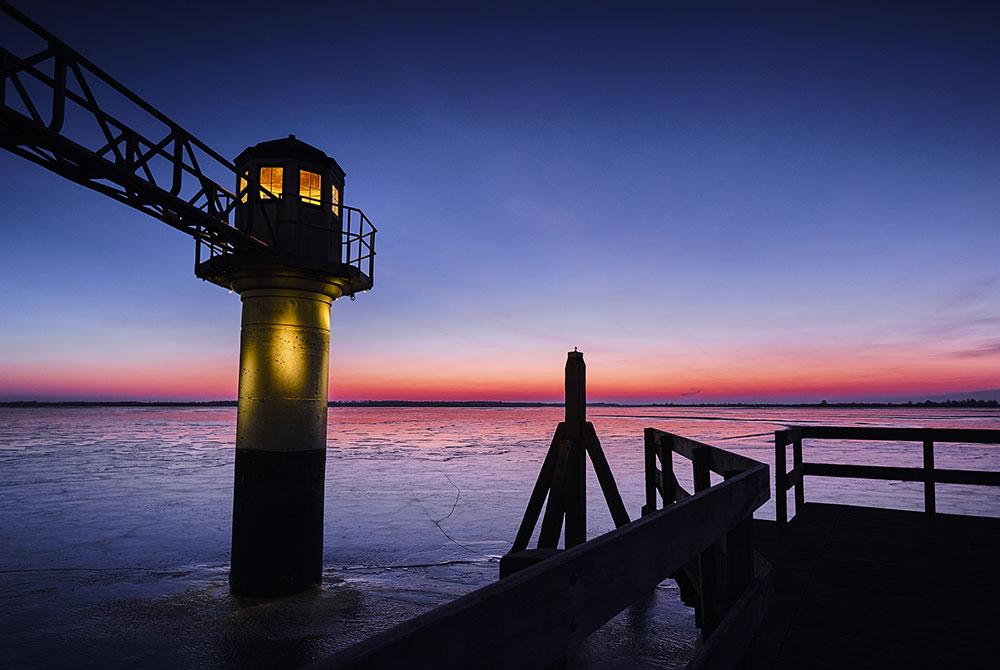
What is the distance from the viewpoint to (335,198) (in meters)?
12.8

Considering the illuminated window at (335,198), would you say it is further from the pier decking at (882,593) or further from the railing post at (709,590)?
the railing post at (709,590)

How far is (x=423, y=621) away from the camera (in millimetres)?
1446

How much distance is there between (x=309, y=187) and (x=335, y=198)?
740mm

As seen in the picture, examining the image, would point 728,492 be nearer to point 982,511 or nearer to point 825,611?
point 825,611

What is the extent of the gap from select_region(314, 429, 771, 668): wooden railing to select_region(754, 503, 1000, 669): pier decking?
1.14 metres

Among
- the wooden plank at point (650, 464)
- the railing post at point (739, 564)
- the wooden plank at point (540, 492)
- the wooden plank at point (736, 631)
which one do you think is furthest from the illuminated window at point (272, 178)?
the wooden plank at point (736, 631)

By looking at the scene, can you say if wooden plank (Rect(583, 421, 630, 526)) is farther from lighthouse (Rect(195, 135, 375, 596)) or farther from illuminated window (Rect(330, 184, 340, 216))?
illuminated window (Rect(330, 184, 340, 216))

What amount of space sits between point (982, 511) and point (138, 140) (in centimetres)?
2313

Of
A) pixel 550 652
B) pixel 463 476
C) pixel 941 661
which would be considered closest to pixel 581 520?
pixel 941 661

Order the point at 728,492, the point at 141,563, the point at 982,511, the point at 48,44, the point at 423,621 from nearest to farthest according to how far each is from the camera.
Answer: the point at 423,621
the point at 728,492
the point at 48,44
the point at 141,563
the point at 982,511

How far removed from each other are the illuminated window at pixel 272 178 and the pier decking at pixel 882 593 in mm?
10188

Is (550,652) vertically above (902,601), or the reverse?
(550,652)

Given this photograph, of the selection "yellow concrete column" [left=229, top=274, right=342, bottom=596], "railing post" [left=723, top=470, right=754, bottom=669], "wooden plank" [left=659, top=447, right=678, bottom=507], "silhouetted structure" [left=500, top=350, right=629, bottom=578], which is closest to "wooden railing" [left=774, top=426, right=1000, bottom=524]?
"wooden plank" [left=659, top=447, right=678, bottom=507]

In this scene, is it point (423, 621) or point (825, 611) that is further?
point (825, 611)
